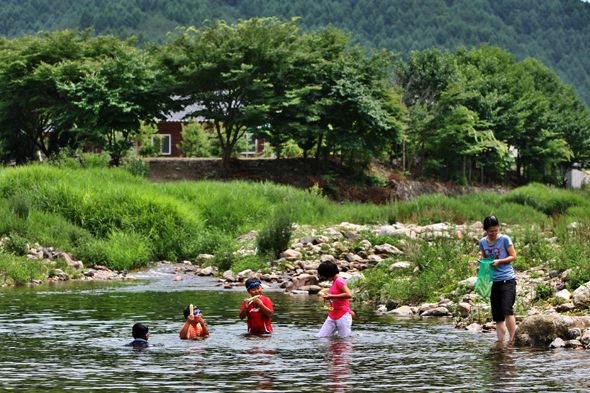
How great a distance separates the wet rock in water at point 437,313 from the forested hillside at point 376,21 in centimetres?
14948

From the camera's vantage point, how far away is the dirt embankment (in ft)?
124

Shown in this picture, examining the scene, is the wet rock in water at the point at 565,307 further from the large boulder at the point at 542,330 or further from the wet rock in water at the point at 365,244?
the wet rock in water at the point at 365,244

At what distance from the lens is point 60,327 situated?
1034cm

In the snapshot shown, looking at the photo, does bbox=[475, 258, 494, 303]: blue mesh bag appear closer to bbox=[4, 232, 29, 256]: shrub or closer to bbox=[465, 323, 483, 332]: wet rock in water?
bbox=[465, 323, 483, 332]: wet rock in water

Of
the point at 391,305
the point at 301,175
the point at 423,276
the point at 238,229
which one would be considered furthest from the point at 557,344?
the point at 301,175

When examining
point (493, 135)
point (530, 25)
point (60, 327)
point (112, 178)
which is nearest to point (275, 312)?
point (60, 327)

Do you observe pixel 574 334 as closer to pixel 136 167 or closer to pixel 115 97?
pixel 136 167

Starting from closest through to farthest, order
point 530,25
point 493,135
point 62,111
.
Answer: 1. point 62,111
2. point 493,135
3. point 530,25

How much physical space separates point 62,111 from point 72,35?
4819 mm

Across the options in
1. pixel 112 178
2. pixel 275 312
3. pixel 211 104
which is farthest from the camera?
pixel 211 104

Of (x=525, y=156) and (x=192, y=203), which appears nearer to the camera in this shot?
(x=192, y=203)

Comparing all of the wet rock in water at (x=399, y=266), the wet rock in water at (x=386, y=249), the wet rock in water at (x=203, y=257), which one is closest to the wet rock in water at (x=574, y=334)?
the wet rock in water at (x=399, y=266)

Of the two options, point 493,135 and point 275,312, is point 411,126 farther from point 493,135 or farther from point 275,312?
point 275,312

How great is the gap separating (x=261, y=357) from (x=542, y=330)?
3.89 metres
